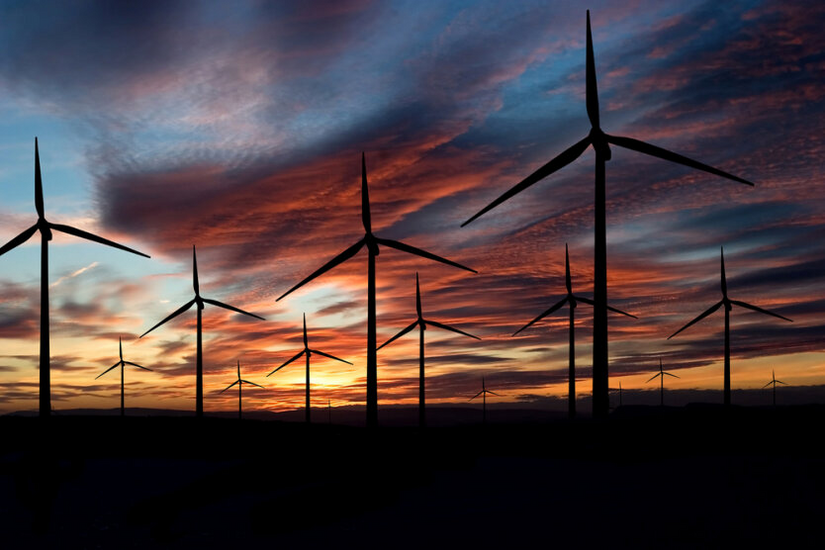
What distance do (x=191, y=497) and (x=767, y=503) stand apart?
15.4 metres

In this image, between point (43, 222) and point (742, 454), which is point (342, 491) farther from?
point (43, 222)

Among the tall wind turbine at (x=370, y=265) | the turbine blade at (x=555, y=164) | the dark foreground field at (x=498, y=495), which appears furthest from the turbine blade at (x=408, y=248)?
the dark foreground field at (x=498, y=495)

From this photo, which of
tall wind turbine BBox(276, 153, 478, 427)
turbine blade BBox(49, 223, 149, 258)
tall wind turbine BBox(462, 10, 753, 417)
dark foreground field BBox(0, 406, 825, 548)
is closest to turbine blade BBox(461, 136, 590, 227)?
tall wind turbine BBox(462, 10, 753, 417)

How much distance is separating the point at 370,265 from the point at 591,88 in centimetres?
2363

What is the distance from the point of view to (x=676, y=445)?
80.7 feet

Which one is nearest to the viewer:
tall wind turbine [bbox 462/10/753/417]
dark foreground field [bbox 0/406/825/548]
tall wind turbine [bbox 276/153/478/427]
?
dark foreground field [bbox 0/406/825/548]

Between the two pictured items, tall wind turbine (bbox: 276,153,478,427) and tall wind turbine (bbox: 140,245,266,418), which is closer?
tall wind turbine (bbox: 276,153,478,427)

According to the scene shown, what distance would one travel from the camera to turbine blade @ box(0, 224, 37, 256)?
68119 millimetres

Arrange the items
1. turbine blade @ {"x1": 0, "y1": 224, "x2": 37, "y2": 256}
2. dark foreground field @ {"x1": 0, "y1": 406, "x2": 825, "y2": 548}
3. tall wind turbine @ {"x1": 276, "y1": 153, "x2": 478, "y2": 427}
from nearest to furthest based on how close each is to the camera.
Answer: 1. dark foreground field @ {"x1": 0, "y1": 406, "x2": 825, "y2": 548}
2. tall wind turbine @ {"x1": 276, "y1": 153, "x2": 478, "y2": 427}
3. turbine blade @ {"x1": 0, "y1": 224, "x2": 37, "y2": 256}

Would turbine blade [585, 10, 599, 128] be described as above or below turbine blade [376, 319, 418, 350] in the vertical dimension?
above

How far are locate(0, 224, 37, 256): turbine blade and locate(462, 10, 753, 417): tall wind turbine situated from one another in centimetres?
4501

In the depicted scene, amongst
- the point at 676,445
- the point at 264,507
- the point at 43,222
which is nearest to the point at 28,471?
the point at 264,507

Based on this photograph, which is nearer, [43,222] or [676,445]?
[676,445]

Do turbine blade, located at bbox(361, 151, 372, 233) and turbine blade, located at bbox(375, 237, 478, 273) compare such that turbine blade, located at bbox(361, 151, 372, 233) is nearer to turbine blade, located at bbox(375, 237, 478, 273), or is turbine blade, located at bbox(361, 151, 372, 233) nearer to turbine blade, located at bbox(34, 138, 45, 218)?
turbine blade, located at bbox(375, 237, 478, 273)
